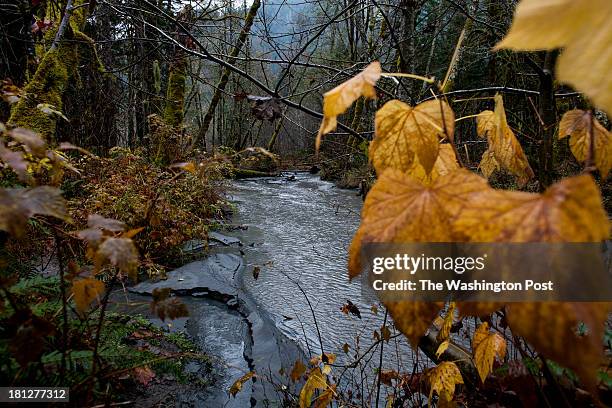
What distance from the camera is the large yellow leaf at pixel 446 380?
43.0 inches

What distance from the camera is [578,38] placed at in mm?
229

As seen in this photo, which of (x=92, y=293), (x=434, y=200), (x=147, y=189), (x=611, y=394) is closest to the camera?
(x=434, y=200)

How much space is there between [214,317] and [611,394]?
2636 mm

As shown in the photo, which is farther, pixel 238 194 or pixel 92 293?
pixel 238 194

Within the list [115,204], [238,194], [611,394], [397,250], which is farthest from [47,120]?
[238,194]

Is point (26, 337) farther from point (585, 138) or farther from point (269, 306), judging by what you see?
point (269, 306)

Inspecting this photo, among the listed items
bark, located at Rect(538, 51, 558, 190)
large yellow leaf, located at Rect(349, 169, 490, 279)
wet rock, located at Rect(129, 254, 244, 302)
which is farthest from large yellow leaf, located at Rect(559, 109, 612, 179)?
wet rock, located at Rect(129, 254, 244, 302)

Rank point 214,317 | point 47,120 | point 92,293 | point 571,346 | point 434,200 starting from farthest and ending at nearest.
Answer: point 47,120 < point 214,317 < point 92,293 < point 434,200 < point 571,346

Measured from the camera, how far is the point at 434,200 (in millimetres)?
363

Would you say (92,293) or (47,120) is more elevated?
(47,120)

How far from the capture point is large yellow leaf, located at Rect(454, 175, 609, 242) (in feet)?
0.85

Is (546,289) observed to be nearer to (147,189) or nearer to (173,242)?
(173,242)

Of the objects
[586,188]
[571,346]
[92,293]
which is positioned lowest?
[92,293]

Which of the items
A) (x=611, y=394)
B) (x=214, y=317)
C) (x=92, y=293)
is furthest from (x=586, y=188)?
(x=214, y=317)
